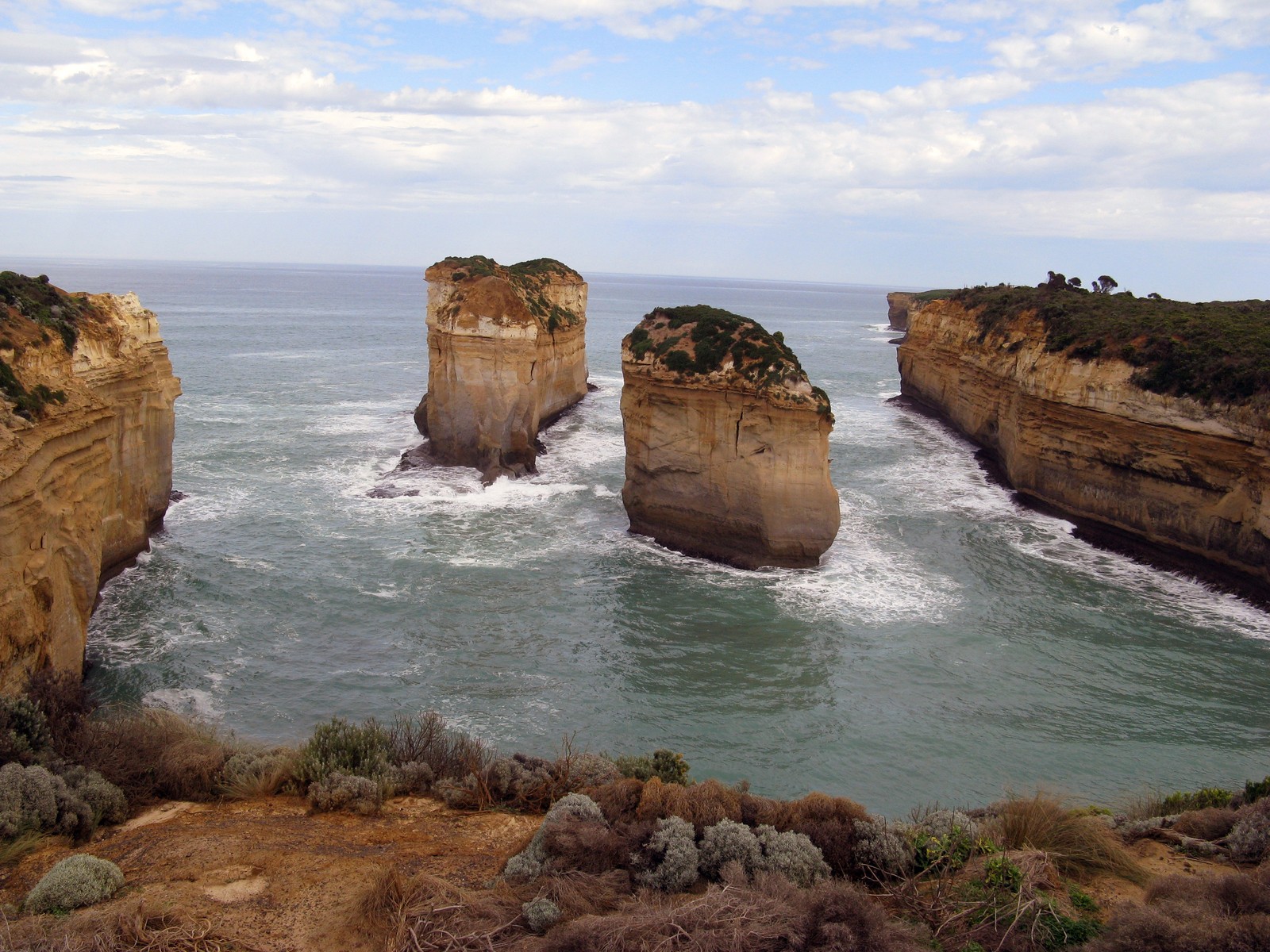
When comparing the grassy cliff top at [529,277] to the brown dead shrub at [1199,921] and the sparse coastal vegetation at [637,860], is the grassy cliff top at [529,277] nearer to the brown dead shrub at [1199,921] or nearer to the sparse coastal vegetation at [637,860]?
the sparse coastal vegetation at [637,860]

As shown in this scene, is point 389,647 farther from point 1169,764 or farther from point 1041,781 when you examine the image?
point 1169,764

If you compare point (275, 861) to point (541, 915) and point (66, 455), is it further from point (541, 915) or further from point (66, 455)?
point (66, 455)

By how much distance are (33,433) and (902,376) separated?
4499 cm

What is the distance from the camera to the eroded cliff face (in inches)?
896

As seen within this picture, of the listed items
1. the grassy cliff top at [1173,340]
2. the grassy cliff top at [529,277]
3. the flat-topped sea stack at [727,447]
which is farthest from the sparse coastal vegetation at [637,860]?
the grassy cliff top at [529,277]

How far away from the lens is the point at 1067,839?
8781mm

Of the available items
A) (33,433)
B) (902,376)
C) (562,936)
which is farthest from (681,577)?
(902,376)

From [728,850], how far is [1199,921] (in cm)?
371

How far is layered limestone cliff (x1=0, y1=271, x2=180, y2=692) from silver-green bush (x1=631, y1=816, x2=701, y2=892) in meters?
9.83

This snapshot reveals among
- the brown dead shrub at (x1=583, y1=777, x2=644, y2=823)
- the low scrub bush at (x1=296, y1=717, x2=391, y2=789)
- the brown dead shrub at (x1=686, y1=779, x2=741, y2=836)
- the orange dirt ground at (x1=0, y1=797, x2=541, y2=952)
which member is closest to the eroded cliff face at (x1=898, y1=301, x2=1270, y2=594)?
the brown dead shrub at (x1=686, y1=779, x2=741, y2=836)

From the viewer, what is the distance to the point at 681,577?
73.9 feet

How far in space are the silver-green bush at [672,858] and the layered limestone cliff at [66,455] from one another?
9.83 meters

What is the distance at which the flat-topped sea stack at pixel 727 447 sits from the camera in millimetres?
22844

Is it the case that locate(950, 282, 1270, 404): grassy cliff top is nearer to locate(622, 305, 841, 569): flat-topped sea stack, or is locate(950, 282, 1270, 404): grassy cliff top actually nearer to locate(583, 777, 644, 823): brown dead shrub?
locate(622, 305, 841, 569): flat-topped sea stack
